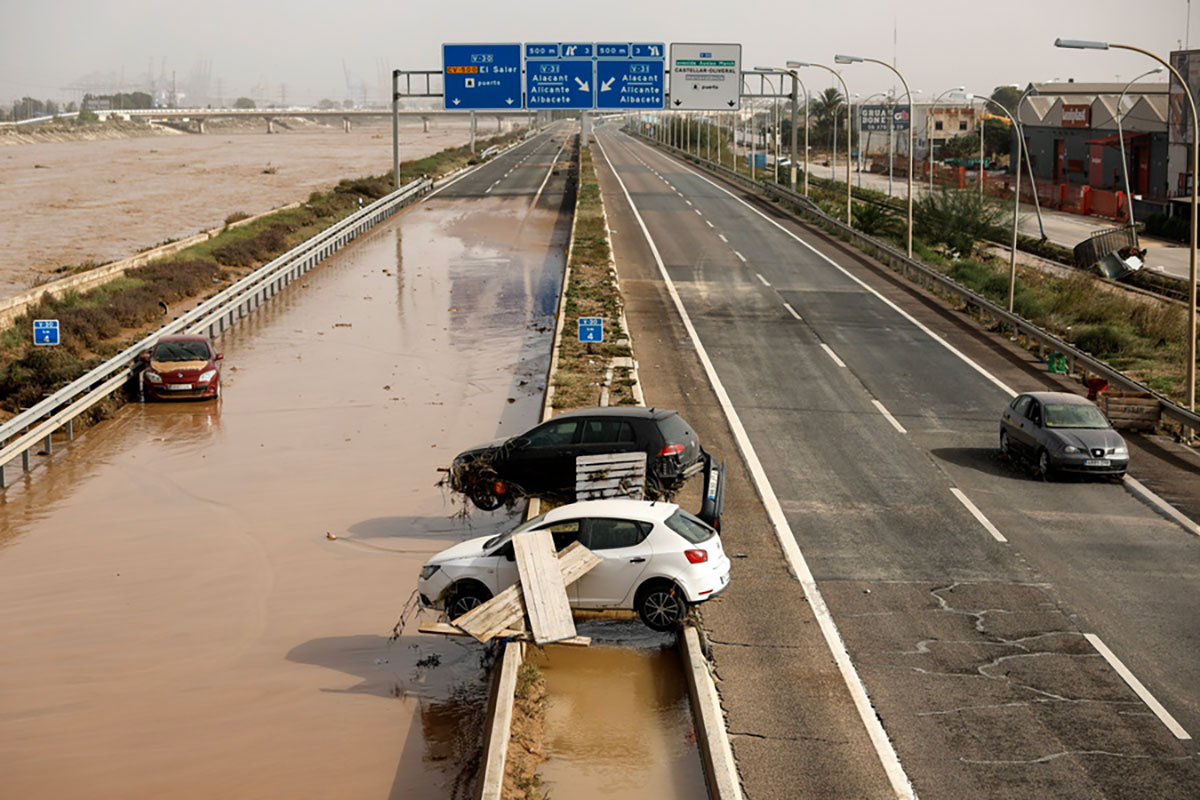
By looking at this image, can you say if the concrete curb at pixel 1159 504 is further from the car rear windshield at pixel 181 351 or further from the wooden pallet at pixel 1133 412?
the car rear windshield at pixel 181 351

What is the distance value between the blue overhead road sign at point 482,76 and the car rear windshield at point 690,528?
52.6 meters

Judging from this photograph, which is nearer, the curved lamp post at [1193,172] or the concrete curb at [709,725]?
the concrete curb at [709,725]

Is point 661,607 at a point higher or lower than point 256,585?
higher

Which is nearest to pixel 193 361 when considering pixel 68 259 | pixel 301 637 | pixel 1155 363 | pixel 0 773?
pixel 301 637

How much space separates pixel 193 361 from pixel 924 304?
22603 millimetres

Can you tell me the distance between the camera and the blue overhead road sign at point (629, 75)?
65.9 meters

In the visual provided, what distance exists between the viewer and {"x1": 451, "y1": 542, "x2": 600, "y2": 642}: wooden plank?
47.3ft

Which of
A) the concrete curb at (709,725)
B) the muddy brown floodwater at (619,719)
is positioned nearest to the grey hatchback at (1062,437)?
the muddy brown floodwater at (619,719)

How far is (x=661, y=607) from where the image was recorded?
15.3 meters

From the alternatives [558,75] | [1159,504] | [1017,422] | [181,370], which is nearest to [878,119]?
[558,75]

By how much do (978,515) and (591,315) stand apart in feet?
61.9

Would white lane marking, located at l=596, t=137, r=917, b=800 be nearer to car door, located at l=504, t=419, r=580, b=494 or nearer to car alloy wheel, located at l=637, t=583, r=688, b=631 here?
car alloy wheel, located at l=637, t=583, r=688, b=631

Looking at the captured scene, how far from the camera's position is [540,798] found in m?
11.6

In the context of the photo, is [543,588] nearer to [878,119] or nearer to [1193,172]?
[1193,172]
